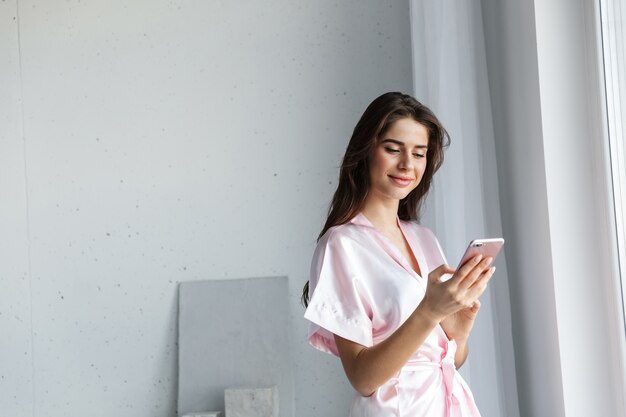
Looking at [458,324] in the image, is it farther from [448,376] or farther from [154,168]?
[154,168]

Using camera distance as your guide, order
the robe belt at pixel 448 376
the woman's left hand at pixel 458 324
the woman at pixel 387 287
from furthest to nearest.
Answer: the woman's left hand at pixel 458 324 < the robe belt at pixel 448 376 < the woman at pixel 387 287

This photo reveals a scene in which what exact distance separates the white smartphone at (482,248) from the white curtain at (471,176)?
4.02 feet

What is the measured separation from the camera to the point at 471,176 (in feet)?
10.1

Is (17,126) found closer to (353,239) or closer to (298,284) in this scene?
(298,284)

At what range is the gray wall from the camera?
13.8ft

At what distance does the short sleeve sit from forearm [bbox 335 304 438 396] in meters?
0.05

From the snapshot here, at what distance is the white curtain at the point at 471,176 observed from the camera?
3.01 meters

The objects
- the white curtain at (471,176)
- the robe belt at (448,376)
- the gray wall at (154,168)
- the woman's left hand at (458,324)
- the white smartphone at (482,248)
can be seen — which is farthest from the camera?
the gray wall at (154,168)

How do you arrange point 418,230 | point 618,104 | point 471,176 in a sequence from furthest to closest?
point 471,176, point 618,104, point 418,230

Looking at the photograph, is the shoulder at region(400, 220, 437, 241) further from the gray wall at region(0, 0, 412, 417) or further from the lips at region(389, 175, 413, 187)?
the gray wall at region(0, 0, 412, 417)

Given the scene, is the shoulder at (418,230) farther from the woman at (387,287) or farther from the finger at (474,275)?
the finger at (474,275)

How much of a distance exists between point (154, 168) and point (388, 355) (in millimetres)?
2693

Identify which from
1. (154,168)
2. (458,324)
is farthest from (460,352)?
(154,168)

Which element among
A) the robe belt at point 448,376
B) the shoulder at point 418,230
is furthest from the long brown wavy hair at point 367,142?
the robe belt at point 448,376
